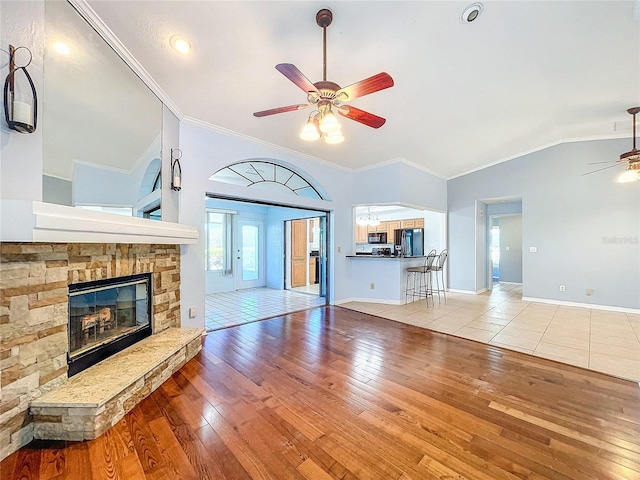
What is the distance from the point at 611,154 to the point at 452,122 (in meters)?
3.44

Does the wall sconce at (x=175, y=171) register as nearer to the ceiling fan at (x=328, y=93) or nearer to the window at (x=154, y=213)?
the window at (x=154, y=213)

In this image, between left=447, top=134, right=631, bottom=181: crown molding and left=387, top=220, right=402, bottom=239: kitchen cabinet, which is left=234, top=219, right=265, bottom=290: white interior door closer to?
left=387, top=220, right=402, bottom=239: kitchen cabinet

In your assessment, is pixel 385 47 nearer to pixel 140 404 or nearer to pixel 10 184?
pixel 10 184

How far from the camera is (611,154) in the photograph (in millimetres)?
4902

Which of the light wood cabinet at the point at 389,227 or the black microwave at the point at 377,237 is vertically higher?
the light wood cabinet at the point at 389,227

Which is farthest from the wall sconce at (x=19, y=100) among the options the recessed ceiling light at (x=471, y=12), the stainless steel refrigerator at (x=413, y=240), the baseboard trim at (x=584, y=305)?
the baseboard trim at (x=584, y=305)

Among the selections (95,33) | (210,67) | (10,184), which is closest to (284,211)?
(210,67)

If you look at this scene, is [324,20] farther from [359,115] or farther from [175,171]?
[175,171]

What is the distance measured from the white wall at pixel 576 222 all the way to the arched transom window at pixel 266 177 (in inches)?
175

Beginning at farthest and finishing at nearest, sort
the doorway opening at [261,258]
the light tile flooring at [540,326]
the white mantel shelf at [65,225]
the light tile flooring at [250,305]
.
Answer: the doorway opening at [261,258] → the light tile flooring at [250,305] → the light tile flooring at [540,326] → the white mantel shelf at [65,225]

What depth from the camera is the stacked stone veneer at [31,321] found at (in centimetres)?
155

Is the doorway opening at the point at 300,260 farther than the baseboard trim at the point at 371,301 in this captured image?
Yes

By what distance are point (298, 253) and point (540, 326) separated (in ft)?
17.6

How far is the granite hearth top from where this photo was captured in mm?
1704
